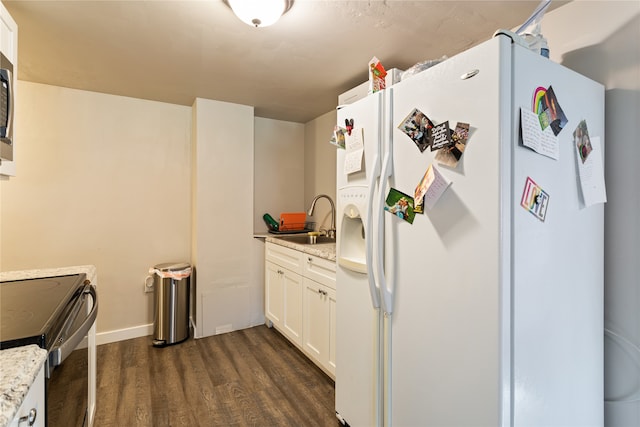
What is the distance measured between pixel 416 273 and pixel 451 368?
35 centimetres

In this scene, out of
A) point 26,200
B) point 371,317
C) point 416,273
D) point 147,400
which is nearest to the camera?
point 416,273

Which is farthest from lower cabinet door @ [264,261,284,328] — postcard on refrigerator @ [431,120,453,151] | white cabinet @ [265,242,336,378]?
postcard on refrigerator @ [431,120,453,151]

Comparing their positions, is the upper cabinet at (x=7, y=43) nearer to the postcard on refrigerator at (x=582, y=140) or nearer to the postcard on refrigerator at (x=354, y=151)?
the postcard on refrigerator at (x=354, y=151)

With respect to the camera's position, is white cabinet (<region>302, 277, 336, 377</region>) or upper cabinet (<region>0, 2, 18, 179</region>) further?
white cabinet (<region>302, 277, 336, 377</region>)

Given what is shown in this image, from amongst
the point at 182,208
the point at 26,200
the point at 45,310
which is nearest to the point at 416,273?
the point at 45,310

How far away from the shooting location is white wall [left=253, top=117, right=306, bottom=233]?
3.57m

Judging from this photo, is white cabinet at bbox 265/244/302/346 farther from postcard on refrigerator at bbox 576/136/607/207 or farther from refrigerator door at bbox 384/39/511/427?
postcard on refrigerator at bbox 576/136/607/207

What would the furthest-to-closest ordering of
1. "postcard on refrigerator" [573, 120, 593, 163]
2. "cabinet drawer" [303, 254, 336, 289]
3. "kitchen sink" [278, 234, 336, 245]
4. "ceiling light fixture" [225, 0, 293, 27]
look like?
"kitchen sink" [278, 234, 336, 245] → "cabinet drawer" [303, 254, 336, 289] → "ceiling light fixture" [225, 0, 293, 27] → "postcard on refrigerator" [573, 120, 593, 163]

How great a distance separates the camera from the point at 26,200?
2.54m

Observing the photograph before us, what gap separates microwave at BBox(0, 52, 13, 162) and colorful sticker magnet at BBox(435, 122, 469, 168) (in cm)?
176

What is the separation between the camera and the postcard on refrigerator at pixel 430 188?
1.13 m

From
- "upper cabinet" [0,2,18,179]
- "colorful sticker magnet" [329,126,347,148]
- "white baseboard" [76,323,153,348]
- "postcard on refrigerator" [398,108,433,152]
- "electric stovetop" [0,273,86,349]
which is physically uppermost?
"upper cabinet" [0,2,18,179]

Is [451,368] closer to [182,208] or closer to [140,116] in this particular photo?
[182,208]

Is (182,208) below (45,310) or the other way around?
the other way around
